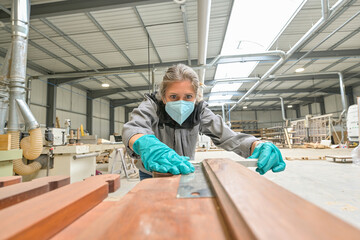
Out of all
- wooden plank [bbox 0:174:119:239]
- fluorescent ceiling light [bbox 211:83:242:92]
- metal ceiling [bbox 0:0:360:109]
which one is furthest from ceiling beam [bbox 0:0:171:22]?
fluorescent ceiling light [bbox 211:83:242:92]

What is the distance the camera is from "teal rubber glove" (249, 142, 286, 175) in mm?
1240

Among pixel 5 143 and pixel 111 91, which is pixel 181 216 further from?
pixel 111 91

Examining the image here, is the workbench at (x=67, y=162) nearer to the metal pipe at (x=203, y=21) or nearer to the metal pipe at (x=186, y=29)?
the metal pipe at (x=203, y=21)

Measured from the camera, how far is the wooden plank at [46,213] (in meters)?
0.38

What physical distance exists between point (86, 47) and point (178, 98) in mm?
6634

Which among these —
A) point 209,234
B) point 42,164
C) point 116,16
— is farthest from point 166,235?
point 116,16

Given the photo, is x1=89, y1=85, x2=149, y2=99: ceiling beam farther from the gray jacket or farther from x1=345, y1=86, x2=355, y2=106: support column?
x1=345, y1=86, x2=355, y2=106: support column

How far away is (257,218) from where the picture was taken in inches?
13.9

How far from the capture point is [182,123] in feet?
5.16

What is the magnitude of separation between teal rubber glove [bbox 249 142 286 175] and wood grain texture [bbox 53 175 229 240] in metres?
0.77

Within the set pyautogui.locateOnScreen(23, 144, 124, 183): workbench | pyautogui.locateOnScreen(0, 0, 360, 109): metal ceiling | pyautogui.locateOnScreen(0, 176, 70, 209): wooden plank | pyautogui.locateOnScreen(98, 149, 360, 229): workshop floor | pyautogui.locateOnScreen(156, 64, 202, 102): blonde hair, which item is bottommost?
pyautogui.locateOnScreen(98, 149, 360, 229): workshop floor

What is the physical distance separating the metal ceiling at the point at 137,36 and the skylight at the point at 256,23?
32 centimetres

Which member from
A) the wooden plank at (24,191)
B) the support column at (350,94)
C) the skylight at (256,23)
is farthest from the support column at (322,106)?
the wooden plank at (24,191)

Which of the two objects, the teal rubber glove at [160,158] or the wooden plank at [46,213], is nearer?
the wooden plank at [46,213]
